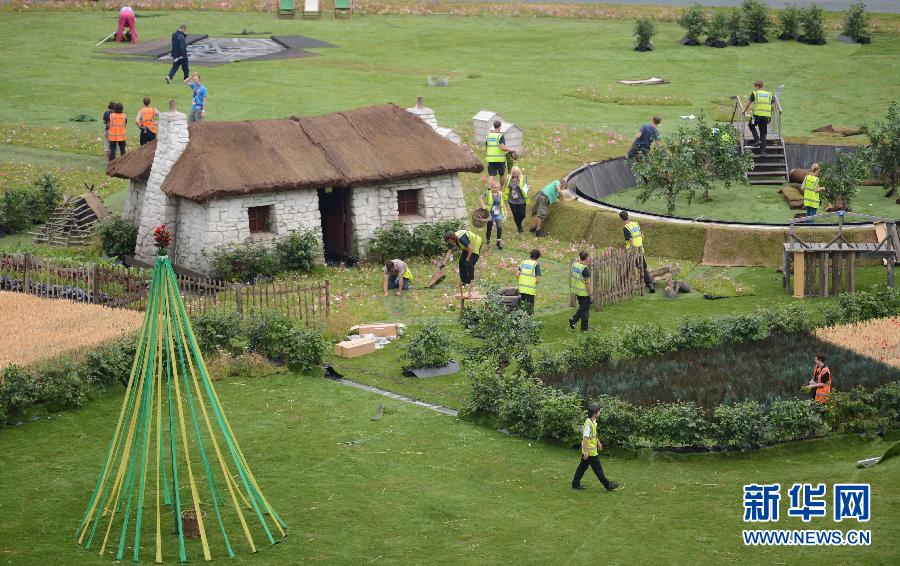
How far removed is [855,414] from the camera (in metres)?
22.8

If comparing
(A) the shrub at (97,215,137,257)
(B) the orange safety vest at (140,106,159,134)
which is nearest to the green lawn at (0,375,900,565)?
(A) the shrub at (97,215,137,257)

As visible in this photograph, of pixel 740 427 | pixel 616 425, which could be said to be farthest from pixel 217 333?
pixel 740 427

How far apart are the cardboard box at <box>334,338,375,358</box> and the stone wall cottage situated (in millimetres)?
6297

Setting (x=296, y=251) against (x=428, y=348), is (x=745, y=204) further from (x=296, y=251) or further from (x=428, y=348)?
(x=428, y=348)

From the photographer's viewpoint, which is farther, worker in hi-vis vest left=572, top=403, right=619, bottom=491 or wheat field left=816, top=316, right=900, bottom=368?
wheat field left=816, top=316, right=900, bottom=368

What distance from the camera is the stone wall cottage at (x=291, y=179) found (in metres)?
33.4

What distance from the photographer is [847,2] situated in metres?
86.1

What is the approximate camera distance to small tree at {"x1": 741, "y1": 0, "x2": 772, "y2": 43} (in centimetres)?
6284

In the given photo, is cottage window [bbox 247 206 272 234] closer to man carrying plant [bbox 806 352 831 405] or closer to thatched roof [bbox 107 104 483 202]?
thatched roof [bbox 107 104 483 202]

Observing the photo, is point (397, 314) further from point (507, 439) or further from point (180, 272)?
point (507, 439)

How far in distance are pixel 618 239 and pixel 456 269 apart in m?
4.28

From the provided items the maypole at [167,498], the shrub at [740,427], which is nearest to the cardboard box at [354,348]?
the maypole at [167,498]

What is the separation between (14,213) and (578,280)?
16.9 metres

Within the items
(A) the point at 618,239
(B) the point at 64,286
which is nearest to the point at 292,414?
(B) the point at 64,286
